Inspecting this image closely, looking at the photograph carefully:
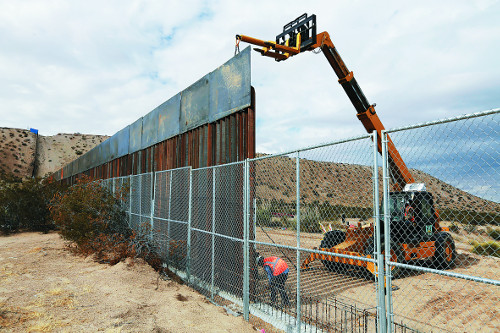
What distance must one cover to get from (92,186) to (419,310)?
11970 millimetres

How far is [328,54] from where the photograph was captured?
10469mm

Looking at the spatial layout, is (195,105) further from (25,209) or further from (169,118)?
(25,209)

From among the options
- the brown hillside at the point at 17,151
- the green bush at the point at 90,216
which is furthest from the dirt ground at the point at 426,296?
the brown hillside at the point at 17,151

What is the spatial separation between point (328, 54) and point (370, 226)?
5163mm

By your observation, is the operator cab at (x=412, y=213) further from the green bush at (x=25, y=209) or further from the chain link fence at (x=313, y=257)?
the green bush at (x=25, y=209)

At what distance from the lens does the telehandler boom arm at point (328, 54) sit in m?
9.27

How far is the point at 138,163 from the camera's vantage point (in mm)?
16875

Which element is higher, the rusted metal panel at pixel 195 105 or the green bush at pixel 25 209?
the rusted metal panel at pixel 195 105

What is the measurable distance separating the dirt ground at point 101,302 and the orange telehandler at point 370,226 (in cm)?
414

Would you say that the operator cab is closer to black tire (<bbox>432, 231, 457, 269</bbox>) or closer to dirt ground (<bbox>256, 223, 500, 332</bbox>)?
black tire (<bbox>432, 231, 457, 269</bbox>)

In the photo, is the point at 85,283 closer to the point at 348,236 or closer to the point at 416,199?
the point at 348,236

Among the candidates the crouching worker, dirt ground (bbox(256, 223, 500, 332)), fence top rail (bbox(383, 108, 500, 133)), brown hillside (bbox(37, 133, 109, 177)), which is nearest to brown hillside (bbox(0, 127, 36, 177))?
brown hillside (bbox(37, 133, 109, 177))

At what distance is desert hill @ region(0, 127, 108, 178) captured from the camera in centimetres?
7069

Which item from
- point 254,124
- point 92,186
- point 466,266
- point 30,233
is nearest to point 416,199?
point 466,266
